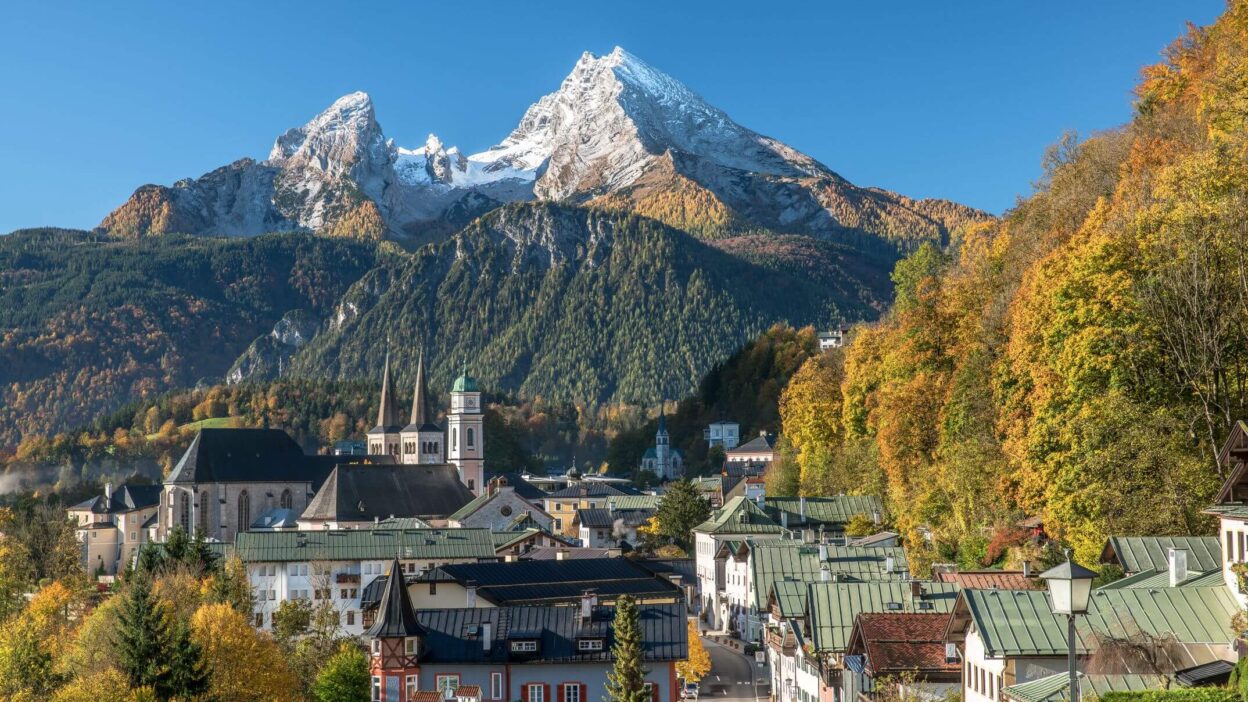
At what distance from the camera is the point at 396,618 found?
6662 cm

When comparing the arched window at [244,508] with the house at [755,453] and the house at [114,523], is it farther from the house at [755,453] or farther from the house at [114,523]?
the house at [755,453]

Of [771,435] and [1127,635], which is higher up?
[771,435]

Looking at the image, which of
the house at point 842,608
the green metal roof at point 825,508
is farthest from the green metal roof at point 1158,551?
the green metal roof at point 825,508

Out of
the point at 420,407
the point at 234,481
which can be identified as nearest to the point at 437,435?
the point at 420,407

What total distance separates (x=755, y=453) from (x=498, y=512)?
50048 mm

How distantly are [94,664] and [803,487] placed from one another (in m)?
61.2

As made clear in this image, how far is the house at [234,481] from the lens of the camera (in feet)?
536

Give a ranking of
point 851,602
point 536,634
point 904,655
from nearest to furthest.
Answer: point 904,655 → point 851,602 → point 536,634

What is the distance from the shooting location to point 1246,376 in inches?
2153

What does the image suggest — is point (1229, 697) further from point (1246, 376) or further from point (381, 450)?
point (381, 450)

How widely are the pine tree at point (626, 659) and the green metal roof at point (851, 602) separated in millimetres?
7196

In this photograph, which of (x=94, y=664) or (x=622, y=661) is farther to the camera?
(x=94, y=664)

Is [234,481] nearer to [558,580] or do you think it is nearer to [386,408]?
[386,408]

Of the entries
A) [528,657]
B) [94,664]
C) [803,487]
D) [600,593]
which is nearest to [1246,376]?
[528,657]
